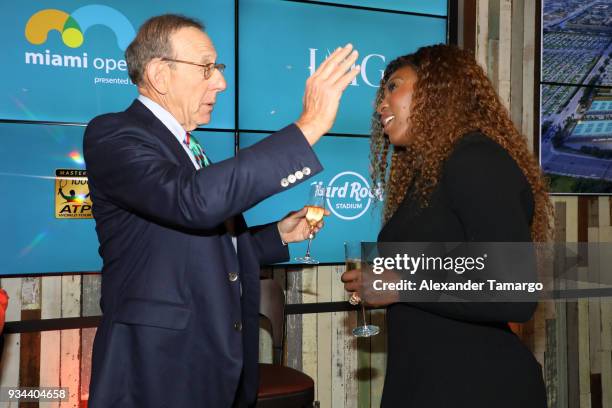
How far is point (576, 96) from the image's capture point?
4469 millimetres

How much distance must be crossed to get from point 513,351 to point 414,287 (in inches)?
12.0

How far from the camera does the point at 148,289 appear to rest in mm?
1510

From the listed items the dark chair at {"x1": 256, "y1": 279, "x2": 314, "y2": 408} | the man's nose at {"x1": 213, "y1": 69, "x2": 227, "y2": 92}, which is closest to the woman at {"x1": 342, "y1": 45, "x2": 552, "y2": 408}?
the man's nose at {"x1": 213, "y1": 69, "x2": 227, "y2": 92}

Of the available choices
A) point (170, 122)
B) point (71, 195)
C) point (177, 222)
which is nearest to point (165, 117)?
point (170, 122)

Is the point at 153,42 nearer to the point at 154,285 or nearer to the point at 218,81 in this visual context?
the point at 218,81

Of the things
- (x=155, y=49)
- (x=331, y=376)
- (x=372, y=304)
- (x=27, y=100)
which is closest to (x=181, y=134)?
(x=155, y=49)

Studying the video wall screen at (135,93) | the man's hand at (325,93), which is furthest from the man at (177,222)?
the video wall screen at (135,93)

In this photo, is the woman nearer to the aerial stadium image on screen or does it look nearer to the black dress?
the black dress

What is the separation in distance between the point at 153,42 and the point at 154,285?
2.14 feet

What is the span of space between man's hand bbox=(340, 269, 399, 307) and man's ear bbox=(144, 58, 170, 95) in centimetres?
77

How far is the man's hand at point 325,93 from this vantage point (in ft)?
4.51

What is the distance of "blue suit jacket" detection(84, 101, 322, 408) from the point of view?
4.70ft

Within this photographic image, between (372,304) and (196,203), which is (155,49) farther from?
(372,304)

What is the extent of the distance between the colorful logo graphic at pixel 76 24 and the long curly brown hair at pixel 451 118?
2.02m
